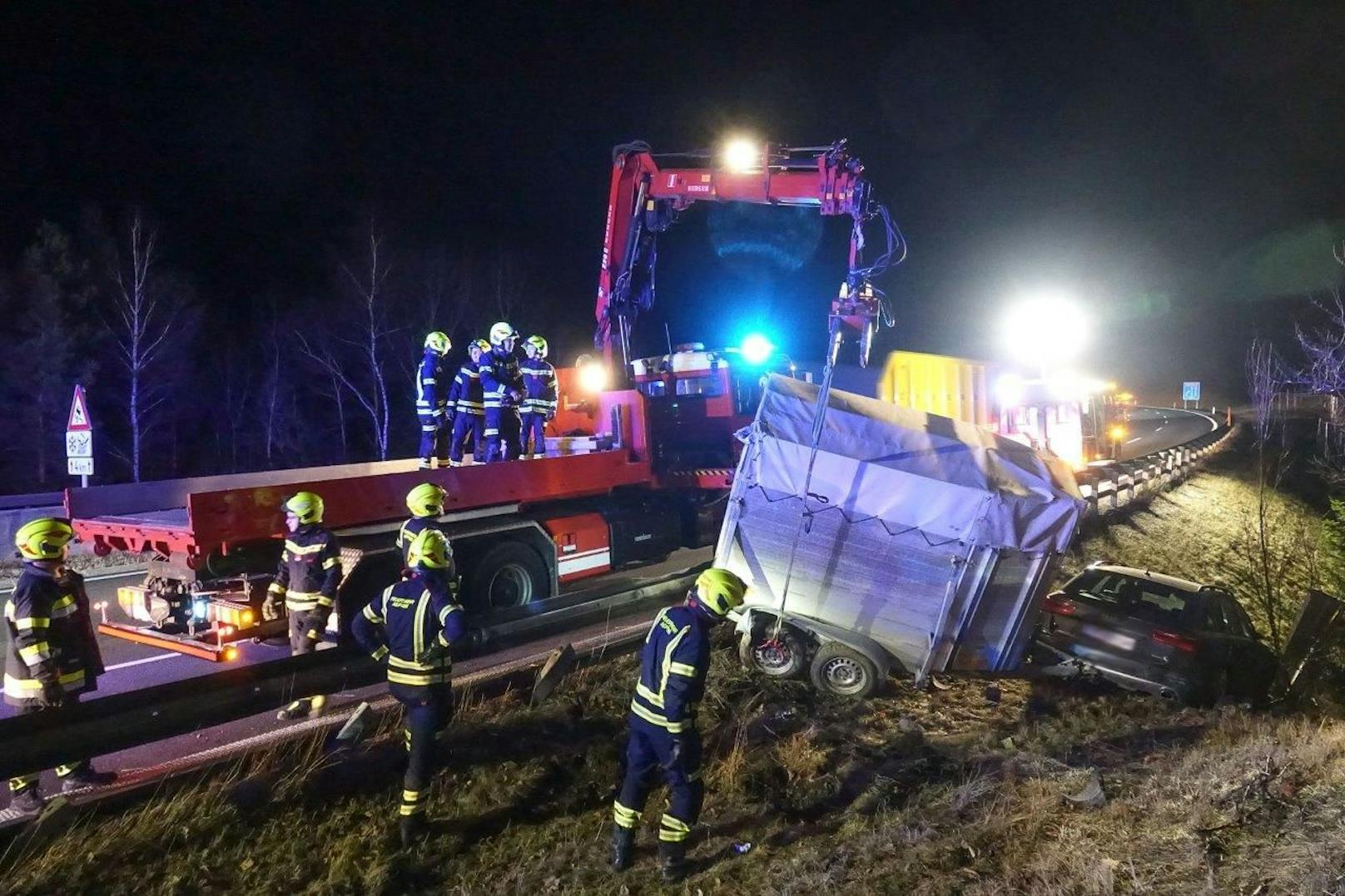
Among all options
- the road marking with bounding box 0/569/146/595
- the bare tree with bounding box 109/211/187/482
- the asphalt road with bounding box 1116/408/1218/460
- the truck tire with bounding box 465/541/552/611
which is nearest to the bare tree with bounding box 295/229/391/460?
the bare tree with bounding box 109/211/187/482

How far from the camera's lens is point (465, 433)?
948 centimetres

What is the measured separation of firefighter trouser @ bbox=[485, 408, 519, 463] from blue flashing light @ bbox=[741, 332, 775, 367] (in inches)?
125

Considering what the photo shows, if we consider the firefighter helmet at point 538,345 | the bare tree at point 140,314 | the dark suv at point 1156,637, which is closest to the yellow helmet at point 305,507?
the firefighter helmet at point 538,345

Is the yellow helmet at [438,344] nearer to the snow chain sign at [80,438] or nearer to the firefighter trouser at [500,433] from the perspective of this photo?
the firefighter trouser at [500,433]

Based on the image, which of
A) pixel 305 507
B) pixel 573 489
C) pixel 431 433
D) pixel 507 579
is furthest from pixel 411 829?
pixel 431 433

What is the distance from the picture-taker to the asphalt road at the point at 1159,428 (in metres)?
32.6

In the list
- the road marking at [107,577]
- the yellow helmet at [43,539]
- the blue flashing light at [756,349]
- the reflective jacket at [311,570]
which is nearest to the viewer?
the yellow helmet at [43,539]

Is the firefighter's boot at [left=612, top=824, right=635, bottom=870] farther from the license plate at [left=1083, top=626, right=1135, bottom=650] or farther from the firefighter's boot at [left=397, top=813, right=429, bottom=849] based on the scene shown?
the license plate at [left=1083, top=626, right=1135, bottom=650]

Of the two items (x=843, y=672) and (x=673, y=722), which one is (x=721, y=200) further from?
(x=673, y=722)

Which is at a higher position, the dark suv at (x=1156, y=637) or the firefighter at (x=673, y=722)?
the firefighter at (x=673, y=722)

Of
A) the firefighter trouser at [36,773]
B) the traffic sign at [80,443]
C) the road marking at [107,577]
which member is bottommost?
the road marking at [107,577]

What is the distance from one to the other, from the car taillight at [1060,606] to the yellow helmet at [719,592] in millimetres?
4921

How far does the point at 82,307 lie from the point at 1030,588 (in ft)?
71.8

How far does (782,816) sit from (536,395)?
5712 millimetres
